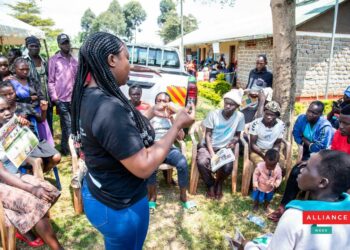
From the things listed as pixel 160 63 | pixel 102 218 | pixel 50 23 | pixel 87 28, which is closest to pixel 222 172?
pixel 102 218

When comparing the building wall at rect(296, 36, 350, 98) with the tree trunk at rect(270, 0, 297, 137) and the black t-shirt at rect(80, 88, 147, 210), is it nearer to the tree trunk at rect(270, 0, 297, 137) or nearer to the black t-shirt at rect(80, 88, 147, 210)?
the tree trunk at rect(270, 0, 297, 137)

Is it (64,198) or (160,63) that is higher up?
(160,63)

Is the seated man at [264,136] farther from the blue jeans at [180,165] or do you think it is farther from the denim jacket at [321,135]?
the blue jeans at [180,165]

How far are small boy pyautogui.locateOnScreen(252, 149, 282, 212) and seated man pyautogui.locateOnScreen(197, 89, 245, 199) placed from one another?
384 millimetres

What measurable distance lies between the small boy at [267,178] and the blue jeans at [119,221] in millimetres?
2151

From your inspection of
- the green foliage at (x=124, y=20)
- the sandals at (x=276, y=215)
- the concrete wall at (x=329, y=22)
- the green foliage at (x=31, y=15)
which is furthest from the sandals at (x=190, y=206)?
the green foliage at (x=124, y=20)

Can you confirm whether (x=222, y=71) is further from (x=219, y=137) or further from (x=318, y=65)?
(x=219, y=137)

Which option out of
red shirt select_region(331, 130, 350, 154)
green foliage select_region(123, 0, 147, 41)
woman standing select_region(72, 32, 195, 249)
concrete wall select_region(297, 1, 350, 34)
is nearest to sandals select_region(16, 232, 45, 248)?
woman standing select_region(72, 32, 195, 249)

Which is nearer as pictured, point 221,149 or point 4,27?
point 221,149

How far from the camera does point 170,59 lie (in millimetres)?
6391

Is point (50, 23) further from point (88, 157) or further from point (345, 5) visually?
point (88, 157)

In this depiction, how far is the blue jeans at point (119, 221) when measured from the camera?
1.42 m

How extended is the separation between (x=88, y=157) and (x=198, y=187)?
279 cm

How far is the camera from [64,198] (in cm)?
355
